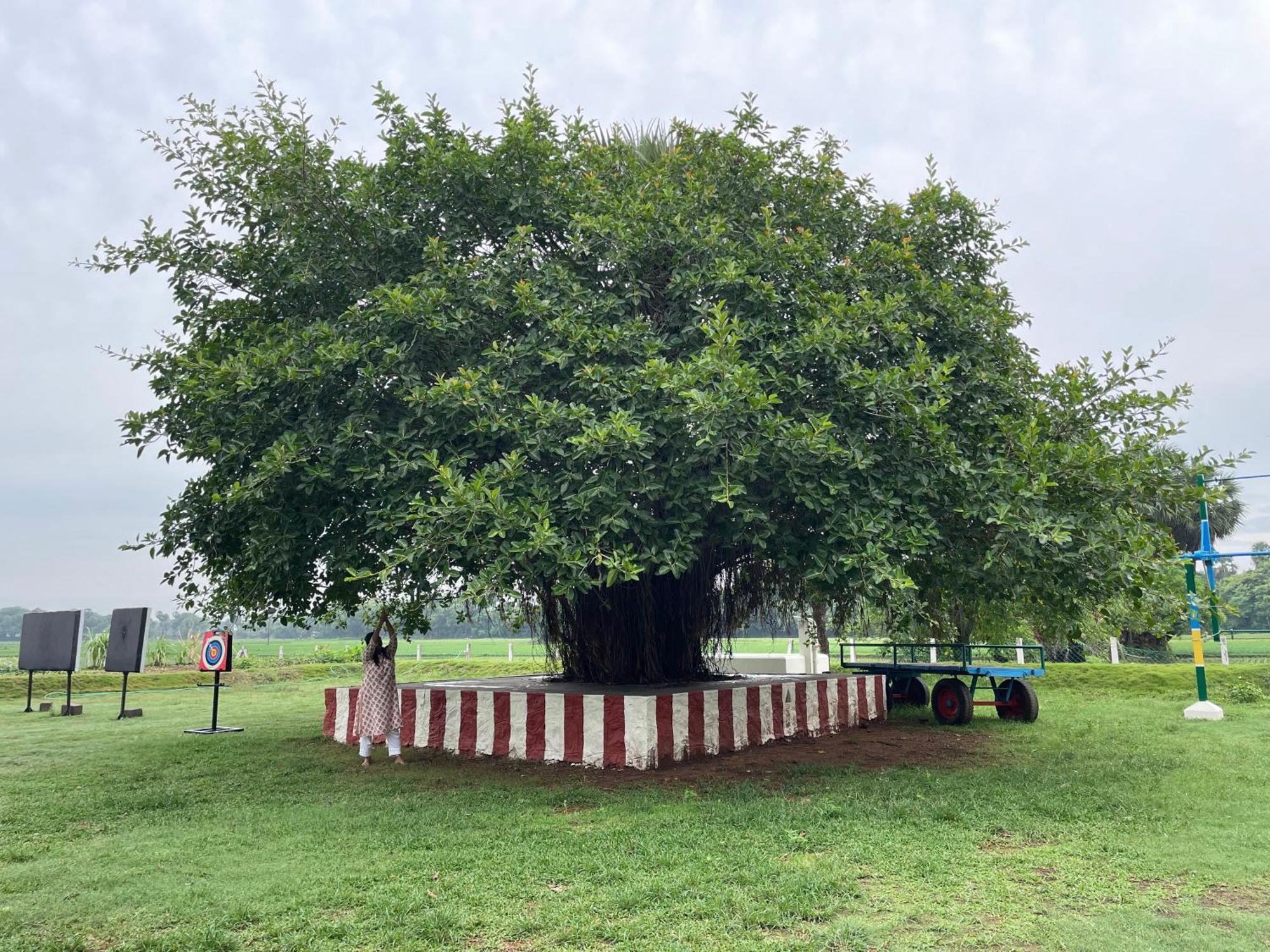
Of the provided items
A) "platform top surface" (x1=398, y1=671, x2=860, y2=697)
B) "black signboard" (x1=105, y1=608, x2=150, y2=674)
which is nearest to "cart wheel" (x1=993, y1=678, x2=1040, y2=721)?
"platform top surface" (x1=398, y1=671, x2=860, y2=697)

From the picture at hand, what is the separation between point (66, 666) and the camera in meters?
16.9

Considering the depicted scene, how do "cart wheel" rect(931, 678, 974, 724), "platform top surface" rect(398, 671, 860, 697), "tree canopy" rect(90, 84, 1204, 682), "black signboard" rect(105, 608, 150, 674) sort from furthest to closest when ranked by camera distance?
"black signboard" rect(105, 608, 150, 674)
"cart wheel" rect(931, 678, 974, 724)
"platform top surface" rect(398, 671, 860, 697)
"tree canopy" rect(90, 84, 1204, 682)

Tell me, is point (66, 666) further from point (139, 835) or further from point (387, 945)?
point (387, 945)

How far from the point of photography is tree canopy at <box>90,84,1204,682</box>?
7828 mm

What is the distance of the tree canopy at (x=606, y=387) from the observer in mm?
7828

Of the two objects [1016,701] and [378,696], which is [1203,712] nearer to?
[1016,701]

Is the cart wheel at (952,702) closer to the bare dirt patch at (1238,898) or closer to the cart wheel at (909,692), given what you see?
the cart wheel at (909,692)

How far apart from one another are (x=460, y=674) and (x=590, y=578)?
756 inches

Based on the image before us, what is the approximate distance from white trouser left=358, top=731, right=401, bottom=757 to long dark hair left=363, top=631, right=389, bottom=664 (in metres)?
0.84

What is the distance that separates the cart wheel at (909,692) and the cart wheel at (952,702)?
1.24 m

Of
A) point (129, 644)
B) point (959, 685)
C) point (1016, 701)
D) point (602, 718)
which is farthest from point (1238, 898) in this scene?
point (129, 644)

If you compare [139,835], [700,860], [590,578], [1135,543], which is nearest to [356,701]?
[139,835]

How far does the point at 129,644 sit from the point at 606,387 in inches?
498

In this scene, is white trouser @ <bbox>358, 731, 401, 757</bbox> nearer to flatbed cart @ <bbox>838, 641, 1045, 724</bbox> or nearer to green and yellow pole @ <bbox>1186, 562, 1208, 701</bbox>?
flatbed cart @ <bbox>838, 641, 1045, 724</bbox>
